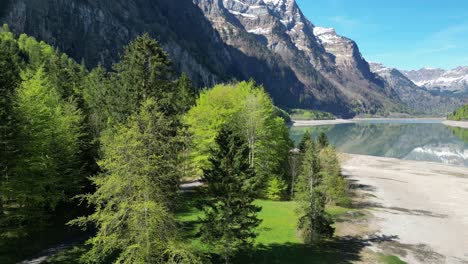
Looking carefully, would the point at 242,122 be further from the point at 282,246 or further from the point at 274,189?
the point at 282,246

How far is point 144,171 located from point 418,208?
5459 cm

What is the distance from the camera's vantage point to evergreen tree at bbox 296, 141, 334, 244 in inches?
1320

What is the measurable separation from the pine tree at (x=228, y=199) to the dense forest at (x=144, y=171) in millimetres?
71

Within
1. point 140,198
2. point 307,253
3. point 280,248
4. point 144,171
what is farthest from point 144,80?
point 307,253

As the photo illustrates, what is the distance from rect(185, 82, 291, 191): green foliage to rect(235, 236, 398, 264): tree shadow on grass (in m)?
15.4

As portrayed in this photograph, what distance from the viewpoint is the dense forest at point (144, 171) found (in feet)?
59.9

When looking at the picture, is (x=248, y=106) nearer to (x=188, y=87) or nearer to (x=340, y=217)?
(x=340, y=217)

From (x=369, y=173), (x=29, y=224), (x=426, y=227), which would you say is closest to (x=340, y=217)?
(x=426, y=227)

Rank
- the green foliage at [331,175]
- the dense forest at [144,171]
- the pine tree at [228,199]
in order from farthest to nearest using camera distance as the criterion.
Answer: the green foliage at [331,175] < the pine tree at [228,199] < the dense forest at [144,171]

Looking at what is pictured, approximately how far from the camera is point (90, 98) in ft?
231

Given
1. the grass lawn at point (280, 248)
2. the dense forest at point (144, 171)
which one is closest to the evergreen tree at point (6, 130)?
the dense forest at point (144, 171)

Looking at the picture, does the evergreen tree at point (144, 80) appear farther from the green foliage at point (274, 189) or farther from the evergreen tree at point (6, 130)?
the green foliage at point (274, 189)

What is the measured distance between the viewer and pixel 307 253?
33.2m

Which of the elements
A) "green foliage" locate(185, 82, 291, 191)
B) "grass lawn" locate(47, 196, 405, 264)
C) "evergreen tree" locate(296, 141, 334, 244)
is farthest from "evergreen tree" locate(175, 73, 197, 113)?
"evergreen tree" locate(296, 141, 334, 244)
